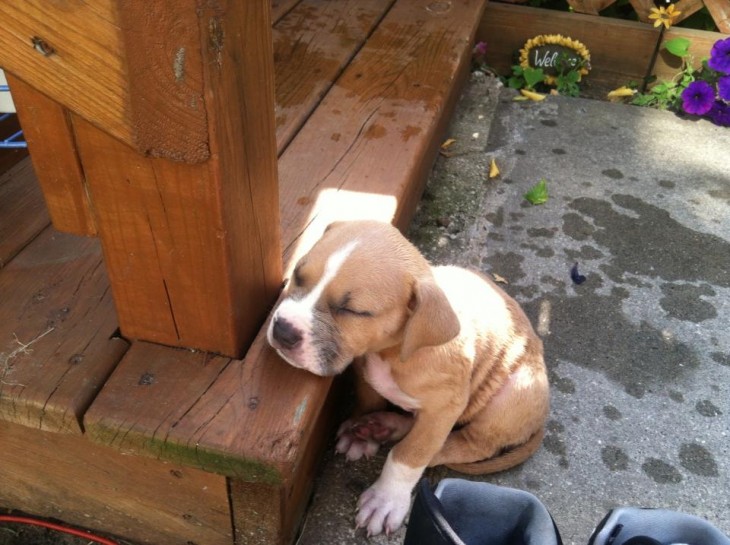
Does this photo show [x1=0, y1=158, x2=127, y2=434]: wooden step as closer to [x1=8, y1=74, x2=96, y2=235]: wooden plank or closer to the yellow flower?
[x1=8, y1=74, x2=96, y2=235]: wooden plank

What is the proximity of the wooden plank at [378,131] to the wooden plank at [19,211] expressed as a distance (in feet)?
2.75

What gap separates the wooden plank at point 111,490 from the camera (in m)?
1.95

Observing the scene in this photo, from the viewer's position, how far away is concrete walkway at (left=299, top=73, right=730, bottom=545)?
2.36m

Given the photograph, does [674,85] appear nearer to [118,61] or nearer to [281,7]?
[281,7]

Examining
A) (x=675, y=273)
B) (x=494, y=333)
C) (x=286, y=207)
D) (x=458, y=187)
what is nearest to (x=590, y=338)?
(x=675, y=273)

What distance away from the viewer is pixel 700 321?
3.03 meters

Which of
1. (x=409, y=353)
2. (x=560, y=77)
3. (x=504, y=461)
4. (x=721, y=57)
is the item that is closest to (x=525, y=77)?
(x=560, y=77)

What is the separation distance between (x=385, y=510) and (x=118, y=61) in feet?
5.06

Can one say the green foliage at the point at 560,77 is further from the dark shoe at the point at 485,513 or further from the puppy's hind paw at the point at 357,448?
the dark shoe at the point at 485,513

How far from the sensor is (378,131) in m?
2.95

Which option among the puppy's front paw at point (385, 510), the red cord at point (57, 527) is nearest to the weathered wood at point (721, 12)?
the puppy's front paw at point (385, 510)

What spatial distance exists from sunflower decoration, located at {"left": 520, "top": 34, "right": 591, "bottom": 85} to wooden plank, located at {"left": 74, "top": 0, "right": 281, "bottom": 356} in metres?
3.44

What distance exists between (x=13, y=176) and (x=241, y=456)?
1565 millimetres

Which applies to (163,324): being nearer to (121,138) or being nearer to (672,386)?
(121,138)
